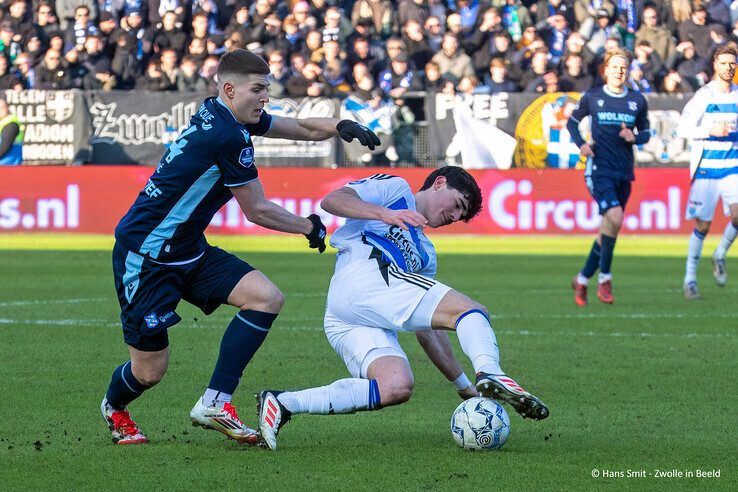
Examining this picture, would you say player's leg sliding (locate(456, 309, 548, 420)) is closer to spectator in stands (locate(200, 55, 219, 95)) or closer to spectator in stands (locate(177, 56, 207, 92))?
spectator in stands (locate(200, 55, 219, 95))

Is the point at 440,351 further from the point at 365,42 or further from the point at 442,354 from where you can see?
the point at 365,42

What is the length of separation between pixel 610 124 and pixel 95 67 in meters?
12.3

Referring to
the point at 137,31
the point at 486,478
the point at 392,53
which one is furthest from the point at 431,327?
the point at 137,31

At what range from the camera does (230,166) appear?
6203mm

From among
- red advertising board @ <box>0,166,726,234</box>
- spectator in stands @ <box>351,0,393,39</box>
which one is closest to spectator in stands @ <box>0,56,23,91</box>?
red advertising board @ <box>0,166,726,234</box>

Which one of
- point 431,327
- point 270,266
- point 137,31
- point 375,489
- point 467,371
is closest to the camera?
point 375,489

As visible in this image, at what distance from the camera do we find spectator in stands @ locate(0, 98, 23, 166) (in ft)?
68.6

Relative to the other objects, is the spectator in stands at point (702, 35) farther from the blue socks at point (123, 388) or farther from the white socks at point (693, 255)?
the blue socks at point (123, 388)

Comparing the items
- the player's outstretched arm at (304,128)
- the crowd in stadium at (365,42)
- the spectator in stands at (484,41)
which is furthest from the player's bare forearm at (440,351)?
the spectator in stands at (484,41)

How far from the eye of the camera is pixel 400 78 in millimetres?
22594

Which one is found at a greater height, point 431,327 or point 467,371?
point 431,327

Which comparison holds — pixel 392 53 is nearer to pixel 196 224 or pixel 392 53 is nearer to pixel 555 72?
pixel 555 72

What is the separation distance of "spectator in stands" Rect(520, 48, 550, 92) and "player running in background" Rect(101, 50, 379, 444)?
1626cm

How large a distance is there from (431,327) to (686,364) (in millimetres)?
3713
